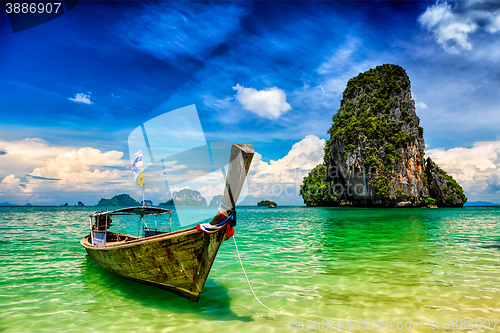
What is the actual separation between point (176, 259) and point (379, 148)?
60.5 metres

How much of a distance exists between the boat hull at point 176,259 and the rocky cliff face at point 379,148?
57.1 m

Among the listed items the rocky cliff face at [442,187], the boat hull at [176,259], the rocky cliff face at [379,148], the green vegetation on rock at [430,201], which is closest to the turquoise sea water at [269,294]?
the boat hull at [176,259]

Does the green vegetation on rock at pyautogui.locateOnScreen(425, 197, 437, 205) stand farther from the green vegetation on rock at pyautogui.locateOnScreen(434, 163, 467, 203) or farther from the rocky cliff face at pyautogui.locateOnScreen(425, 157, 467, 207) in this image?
the green vegetation on rock at pyautogui.locateOnScreen(434, 163, 467, 203)

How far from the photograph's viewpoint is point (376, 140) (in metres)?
57.8

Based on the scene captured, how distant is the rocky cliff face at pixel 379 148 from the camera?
56.1 m

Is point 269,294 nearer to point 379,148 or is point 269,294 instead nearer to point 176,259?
point 176,259

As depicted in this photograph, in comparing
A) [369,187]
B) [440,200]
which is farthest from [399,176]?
[440,200]

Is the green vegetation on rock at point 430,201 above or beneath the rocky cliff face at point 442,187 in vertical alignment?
beneath

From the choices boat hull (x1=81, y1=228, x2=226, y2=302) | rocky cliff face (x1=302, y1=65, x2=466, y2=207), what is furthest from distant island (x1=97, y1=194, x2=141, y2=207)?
boat hull (x1=81, y1=228, x2=226, y2=302)

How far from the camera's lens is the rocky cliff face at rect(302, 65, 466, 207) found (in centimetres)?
5612

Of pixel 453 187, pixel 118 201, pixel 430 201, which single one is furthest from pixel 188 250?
pixel 118 201

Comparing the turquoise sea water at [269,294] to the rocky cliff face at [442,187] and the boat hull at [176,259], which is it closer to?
the boat hull at [176,259]

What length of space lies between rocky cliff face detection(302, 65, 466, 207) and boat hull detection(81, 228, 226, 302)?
187 feet

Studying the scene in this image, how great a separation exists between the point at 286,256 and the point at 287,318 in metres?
5.22
